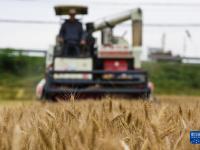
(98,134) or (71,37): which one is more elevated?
(98,134)

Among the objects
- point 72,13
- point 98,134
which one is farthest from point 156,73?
point 98,134

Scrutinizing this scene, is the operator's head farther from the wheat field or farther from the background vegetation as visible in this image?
the background vegetation

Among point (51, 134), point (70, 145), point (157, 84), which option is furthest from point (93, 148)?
point (157, 84)

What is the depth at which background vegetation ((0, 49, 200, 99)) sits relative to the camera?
128 ft

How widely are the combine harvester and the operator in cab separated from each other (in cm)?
21

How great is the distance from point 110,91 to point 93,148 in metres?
12.4

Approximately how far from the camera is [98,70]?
49.7 feet

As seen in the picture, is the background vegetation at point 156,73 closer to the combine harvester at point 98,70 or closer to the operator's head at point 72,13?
the combine harvester at point 98,70

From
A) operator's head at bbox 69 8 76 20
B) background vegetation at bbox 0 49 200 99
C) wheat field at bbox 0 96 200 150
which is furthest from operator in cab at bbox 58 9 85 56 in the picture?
background vegetation at bbox 0 49 200 99

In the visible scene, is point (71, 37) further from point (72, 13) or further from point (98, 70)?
point (98, 70)

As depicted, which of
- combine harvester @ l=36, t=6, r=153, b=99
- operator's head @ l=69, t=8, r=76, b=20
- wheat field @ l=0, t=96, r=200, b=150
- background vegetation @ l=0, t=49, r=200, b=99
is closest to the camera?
wheat field @ l=0, t=96, r=200, b=150

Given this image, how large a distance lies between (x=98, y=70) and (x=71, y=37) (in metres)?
1.05

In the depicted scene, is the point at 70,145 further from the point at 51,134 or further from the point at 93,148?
the point at 51,134

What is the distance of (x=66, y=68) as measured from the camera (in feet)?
49.7
